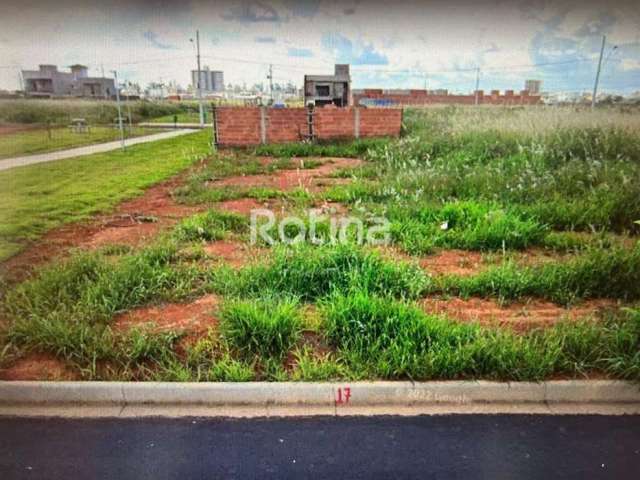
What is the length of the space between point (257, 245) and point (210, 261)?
21.7 inches

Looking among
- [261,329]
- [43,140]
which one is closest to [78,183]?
[43,140]

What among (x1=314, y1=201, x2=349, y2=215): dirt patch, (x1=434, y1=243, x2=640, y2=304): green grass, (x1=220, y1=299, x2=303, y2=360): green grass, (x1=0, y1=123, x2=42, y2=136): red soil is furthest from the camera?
(x1=314, y1=201, x2=349, y2=215): dirt patch

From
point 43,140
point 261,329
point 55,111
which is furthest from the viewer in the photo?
point 43,140

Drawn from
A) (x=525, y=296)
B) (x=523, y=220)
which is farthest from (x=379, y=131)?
(x=525, y=296)

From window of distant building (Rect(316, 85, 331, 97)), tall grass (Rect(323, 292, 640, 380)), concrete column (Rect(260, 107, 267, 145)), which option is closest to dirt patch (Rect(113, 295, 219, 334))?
tall grass (Rect(323, 292, 640, 380))

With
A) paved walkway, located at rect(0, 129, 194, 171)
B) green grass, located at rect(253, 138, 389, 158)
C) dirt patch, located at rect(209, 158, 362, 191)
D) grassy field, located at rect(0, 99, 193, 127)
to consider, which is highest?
grassy field, located at rect(0, 99, 193, 127)

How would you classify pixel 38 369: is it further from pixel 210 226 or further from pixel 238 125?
pixel 238 125

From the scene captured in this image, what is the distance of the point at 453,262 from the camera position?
4.00 metres

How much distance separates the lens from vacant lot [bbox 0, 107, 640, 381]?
257 centimetres

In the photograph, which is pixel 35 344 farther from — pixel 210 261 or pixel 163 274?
pixel 210 261

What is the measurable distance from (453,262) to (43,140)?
3387mm

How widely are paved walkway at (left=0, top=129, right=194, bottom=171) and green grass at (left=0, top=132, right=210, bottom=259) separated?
2.1 inches

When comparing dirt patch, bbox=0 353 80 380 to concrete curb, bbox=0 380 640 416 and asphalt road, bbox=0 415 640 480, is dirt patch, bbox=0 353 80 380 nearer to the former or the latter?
concrete curb, bbox=0 380 640 416

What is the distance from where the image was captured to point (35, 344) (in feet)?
8.96
